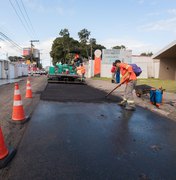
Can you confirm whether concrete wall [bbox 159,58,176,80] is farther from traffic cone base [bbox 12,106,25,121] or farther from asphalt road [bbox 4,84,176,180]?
traffic cone base [bbox 12,106,25,121]

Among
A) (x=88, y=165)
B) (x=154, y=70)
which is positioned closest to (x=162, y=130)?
(x=88, y=165)

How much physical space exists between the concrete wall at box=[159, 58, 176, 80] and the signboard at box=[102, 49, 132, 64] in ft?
16.1

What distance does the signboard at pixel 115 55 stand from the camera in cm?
3181

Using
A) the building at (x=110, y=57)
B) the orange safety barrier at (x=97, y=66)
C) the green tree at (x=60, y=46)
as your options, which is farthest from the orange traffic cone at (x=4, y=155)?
the green tree at (x=60, y=46)

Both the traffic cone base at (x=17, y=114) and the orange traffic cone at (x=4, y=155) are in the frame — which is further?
the traffic cone base at (x=17, y=114)

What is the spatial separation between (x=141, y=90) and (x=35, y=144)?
7091 millimetres

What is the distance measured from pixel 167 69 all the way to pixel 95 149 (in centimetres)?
2753

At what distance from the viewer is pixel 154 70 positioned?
34.4 m

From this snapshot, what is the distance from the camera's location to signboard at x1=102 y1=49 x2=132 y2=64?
31.8 metres

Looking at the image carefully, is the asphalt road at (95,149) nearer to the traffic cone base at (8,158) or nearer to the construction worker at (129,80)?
the traffic cone base at (8,158)

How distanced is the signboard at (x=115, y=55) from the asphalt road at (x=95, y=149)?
26136mm

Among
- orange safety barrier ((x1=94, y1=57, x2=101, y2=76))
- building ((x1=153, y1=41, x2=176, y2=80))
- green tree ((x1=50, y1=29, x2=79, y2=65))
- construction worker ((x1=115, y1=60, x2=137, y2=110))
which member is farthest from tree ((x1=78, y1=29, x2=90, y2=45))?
construction worker ((x1=115, y1=60, x2=137, y2=110))

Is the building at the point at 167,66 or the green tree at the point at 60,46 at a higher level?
the green tree at the point at 60,46

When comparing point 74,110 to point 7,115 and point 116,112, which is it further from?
point 7,115
